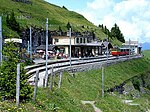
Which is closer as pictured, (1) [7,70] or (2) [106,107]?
(1) [7,70]

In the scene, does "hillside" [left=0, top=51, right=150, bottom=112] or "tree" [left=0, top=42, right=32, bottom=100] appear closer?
"tree" [left=0, top=42, right=32, bottom=100]

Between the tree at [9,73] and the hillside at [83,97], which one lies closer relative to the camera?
the tree at [9,73]

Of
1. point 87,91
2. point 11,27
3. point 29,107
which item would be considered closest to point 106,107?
point 87,91

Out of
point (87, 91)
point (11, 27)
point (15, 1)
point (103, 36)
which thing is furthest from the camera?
point (103, 36)

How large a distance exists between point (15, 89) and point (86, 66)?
3595 centimetres

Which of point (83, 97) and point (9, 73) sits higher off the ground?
point (9, 73)

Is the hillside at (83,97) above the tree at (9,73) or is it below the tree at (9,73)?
below

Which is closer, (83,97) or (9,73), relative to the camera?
(9,73)

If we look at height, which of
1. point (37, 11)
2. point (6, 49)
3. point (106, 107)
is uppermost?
point (37, 11)

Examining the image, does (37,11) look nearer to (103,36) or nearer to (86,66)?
(103,36)

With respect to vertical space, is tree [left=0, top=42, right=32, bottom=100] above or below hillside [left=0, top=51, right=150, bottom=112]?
above

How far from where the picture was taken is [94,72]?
5181cm

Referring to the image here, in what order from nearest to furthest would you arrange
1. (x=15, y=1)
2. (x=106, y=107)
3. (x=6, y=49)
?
(x=6, y=49)
(x=106, y=107)
(x=15, y=1)

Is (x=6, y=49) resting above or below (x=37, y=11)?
below
